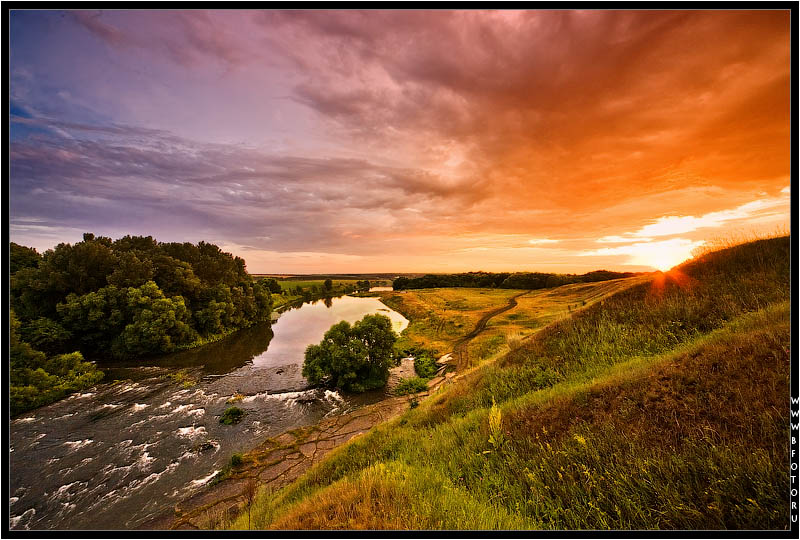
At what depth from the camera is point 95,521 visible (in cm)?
1184

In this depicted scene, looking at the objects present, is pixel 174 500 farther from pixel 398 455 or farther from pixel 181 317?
pixel 181 317

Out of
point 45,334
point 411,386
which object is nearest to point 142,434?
point 411,386

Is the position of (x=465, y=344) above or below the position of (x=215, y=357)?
above

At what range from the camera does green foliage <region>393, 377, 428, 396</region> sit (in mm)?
23750

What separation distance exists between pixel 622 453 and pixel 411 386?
2101 centimetres

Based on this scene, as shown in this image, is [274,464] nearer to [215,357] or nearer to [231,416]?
[231,416]

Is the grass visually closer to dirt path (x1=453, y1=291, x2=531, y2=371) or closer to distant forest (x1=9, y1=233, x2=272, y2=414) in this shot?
dirt path (x1=453, y1=291, x2=531, y2=371)

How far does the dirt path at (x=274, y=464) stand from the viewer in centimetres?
1100

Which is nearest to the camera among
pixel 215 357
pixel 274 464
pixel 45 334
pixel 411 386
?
pixel 274 464

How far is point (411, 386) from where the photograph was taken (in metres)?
24.4

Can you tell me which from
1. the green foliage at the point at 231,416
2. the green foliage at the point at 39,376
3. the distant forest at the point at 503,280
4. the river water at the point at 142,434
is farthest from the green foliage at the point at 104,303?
the distant forest at the point at 503,280

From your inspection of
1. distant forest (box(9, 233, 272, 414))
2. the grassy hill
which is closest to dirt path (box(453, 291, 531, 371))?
the grassy hill

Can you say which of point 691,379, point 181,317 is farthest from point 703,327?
point 181,317

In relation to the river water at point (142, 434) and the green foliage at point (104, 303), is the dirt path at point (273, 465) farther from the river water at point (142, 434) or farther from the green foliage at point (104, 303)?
the green foliage at point (104, 303)
